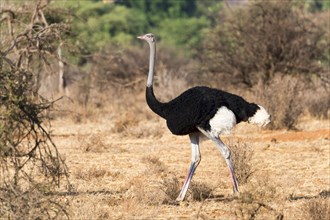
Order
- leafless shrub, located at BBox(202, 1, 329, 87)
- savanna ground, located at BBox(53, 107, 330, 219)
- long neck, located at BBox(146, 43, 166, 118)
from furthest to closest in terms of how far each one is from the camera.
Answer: leafless shrub, located at BBox(202, 1, 329, 87), long neck, located at BBox(146, 43, 166, 118), savanna ground, located at BBox(53, 107, 330, 219)

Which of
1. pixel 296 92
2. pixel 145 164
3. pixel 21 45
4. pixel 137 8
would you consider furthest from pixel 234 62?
pixel 137 8

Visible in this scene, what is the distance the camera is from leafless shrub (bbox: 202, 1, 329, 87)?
21.7m

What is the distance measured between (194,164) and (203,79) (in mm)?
14192

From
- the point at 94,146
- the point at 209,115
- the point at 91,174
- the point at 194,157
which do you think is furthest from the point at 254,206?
the point at 94,146

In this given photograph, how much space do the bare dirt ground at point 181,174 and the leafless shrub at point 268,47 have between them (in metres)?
2.73

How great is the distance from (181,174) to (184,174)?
0.13ft

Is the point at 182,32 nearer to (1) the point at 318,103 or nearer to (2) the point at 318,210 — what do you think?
(1) the point at 318,103

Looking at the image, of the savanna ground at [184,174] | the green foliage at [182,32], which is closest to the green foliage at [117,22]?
the green foliage at [182,32]

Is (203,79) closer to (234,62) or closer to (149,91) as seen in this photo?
(234,62)

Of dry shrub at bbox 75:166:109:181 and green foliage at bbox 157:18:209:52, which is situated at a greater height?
dry shrub at bbox 75:166:109:181

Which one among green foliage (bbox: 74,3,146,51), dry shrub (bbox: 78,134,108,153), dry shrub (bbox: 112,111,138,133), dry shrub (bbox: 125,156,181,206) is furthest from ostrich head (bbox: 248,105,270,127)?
green foliage (bbox: 74,3,146,51)

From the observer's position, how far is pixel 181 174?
11812 millimetres

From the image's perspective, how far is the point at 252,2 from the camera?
22984 millimetres

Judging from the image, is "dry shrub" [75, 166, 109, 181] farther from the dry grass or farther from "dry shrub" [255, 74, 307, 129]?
"dry shrub" [255, 74, 307, 129]
